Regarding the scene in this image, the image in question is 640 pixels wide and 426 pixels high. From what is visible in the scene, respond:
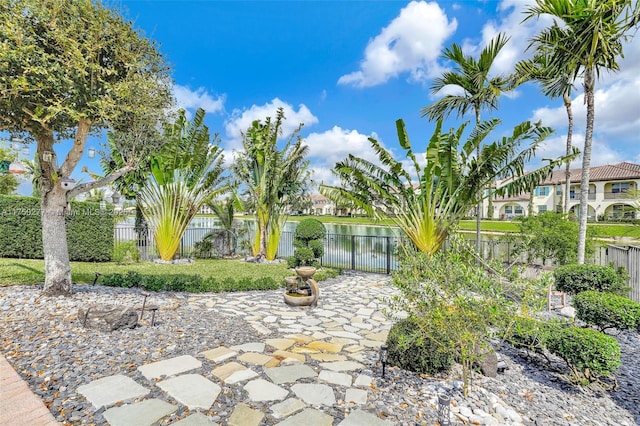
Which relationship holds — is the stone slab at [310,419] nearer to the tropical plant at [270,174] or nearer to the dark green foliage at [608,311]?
the dark green foliage at [608,311]

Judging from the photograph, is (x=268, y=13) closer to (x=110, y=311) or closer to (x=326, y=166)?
(x=326, y=166)

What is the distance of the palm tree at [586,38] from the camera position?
5.64 meters

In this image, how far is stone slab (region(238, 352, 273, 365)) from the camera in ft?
10.7

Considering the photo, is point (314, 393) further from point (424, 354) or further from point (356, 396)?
point (424, 354)

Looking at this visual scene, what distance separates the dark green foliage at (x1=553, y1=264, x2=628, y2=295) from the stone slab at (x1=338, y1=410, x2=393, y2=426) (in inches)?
223

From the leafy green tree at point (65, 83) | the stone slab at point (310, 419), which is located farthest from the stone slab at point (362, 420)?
the leafy green tree at point (65, 83)

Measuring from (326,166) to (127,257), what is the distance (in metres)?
7.64

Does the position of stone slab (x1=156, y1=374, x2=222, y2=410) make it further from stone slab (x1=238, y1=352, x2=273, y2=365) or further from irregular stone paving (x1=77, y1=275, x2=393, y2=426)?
stone slab (x1=238, y1=352, x2=273, y2=365)

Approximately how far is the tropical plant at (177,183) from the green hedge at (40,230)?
1.52m

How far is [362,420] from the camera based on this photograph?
7.47ft

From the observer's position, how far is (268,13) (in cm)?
862

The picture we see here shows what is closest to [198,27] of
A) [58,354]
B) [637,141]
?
[58,354]

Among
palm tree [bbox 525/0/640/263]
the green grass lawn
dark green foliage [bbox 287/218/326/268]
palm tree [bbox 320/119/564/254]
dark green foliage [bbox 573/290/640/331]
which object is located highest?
palm tree [bbox 525/0/640/263]

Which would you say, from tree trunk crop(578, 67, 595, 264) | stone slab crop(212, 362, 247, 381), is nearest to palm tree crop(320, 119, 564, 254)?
tree trunk crop(578, 67, 595, 264)
